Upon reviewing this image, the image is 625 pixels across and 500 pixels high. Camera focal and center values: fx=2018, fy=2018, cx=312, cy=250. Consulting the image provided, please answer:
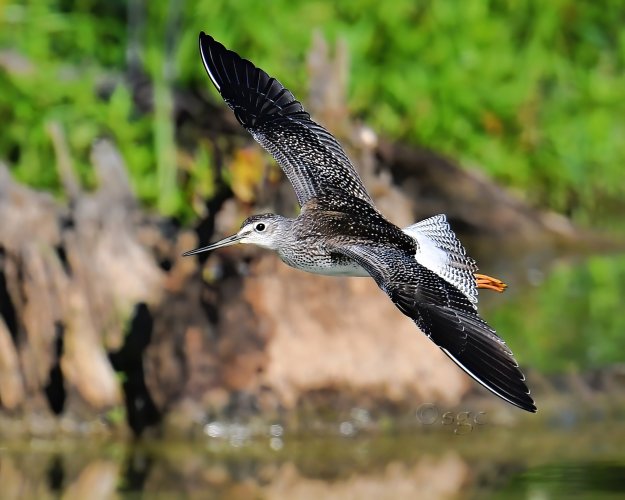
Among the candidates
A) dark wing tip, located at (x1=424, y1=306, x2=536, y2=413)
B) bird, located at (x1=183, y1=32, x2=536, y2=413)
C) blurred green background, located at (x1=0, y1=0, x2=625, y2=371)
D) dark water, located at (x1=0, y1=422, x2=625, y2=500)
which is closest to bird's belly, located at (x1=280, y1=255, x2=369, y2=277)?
bird, located at (x1=183, y1=32, x2=536, y2=413)

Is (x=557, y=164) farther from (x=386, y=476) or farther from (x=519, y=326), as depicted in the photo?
(x=386, y=476)

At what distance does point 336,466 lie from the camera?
11.4 meters

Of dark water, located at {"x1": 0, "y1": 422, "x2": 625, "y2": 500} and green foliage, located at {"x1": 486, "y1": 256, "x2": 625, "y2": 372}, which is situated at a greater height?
green foliage, located at {"x1": 486, "y1": 256, "x2": 625, "y2": 372}

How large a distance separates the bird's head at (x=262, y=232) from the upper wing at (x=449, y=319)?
2.66 ft

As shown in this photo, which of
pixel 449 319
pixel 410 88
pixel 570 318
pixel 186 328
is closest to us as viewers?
pixel 449 319

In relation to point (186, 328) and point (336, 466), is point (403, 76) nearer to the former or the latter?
point (186, 328)

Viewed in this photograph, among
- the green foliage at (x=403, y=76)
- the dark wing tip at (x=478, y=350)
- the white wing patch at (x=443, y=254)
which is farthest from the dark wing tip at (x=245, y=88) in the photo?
the green foliage at (x=403, y=76)

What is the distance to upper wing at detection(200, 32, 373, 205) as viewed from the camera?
9305mm

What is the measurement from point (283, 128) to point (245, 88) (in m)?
0.27

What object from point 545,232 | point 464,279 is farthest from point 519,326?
point 464,279

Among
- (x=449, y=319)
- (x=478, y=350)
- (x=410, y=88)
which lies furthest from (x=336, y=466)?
(x=410, y=88)

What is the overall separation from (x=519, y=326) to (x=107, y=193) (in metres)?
2.97

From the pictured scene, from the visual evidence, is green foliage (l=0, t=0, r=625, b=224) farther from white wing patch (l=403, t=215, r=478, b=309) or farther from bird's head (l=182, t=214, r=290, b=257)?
white wing patch (l=403, t=215, r=478, b=309)

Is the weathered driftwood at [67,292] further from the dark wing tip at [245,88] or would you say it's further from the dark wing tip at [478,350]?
the dark wing tip at [478,350]
